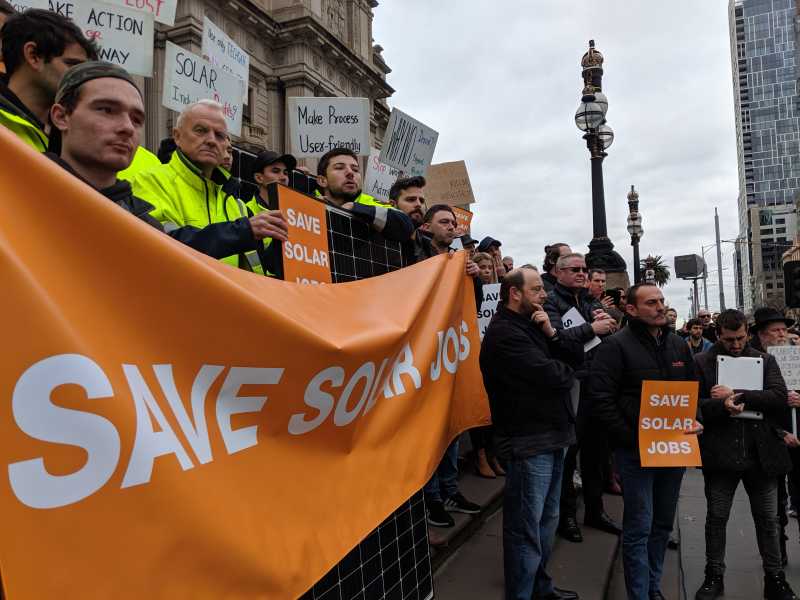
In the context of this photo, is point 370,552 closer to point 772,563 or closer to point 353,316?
point 353,316

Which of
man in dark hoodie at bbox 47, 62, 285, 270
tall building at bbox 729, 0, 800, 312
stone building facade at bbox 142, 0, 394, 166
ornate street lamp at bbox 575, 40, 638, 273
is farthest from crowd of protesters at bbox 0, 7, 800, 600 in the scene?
tall building at bbox 729, 0, 800, 312

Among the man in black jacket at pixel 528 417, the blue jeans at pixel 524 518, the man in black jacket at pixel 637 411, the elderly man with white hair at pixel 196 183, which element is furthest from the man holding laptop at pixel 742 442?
the elderly man with white hair at pixel 196 183

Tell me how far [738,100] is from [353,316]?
163 meters

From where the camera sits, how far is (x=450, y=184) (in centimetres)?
916

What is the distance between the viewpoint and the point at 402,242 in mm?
3533

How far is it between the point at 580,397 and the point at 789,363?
160 cm

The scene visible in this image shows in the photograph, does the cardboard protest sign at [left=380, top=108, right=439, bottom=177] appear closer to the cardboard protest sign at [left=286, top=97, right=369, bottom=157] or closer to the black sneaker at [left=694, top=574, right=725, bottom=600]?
the cardboard protest sign at [left=286, top=97, right=369, bottom=157]

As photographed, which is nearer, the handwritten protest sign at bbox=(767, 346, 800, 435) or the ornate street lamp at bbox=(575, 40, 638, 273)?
the handwritten protest sign at bbox=(767, 346, 800, 435)

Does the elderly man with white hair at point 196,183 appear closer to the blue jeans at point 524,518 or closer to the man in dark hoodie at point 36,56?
the man in dark hoodie at point 36,56

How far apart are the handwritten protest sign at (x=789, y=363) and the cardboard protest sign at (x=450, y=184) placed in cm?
467

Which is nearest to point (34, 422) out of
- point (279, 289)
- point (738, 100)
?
point (279, 289)

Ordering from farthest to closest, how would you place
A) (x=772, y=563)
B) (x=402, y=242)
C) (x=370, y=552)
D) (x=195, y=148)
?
Result: 1. (x=772, y=563)
2. (x=402, y=242)
3. (x=195, y=148)
4. (x=370, y=552)

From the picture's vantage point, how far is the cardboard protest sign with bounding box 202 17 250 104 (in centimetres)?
570

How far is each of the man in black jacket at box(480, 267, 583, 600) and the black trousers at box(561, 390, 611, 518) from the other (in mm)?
1405
